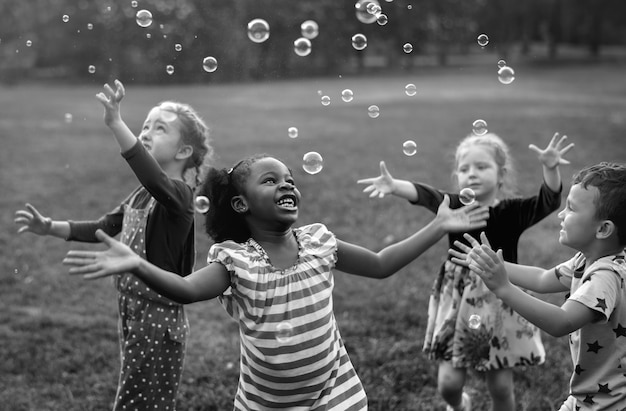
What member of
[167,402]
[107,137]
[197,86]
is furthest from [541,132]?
[197,86]

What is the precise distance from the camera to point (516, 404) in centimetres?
377

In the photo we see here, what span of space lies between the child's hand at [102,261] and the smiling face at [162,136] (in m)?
1.14

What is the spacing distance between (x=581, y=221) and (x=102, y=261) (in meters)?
1.60

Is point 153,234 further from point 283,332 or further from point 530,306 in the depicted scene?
point 530,306

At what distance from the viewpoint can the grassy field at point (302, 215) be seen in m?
4.12

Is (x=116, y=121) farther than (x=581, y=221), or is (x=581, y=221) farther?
(x=116, y=121)

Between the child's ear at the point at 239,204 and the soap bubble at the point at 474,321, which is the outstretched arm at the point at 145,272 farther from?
the soap bubble at the point at 474,321

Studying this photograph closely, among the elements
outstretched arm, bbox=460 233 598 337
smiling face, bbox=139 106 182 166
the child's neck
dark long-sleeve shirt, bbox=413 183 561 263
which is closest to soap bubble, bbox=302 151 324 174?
dark long-sleeve shirt, bbox=413 183 561 263

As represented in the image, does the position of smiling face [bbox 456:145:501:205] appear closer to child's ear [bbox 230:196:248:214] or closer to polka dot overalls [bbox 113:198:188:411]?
child's ear [bbox 230:196:248:214]

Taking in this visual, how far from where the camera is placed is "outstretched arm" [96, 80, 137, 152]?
2.85m

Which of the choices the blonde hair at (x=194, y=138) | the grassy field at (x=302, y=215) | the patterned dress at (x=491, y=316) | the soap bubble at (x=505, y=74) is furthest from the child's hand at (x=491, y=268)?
the soap bubble at (x=505, y=74)

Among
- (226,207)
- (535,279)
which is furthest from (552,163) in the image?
(226,207)

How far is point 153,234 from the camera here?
319 cm

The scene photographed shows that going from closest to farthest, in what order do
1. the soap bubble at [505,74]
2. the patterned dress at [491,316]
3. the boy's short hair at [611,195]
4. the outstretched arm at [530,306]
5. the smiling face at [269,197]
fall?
the outstretched arm at [530,306] → the boy's short hair at [611,195] → the smiling face at [269,197] → the patterned dress at [491,316] → the soap bubble at [505,74]
